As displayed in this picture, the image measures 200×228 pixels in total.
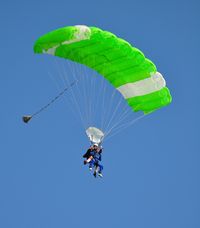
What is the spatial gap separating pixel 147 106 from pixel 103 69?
82.5 inches

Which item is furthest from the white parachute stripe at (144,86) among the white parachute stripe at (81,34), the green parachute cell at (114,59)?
the white parachute stripe at (81,34)

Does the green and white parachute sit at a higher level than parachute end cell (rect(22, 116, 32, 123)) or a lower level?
higher

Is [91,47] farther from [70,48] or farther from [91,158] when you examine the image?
[91,158]

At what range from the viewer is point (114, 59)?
1335 inches

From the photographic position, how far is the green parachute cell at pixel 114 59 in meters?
32.5

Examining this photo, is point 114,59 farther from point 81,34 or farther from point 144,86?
point 81,34

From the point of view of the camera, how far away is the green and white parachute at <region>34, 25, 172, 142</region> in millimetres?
32531

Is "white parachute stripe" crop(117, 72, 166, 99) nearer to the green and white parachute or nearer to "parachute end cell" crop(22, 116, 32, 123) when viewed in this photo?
the green and white parachute

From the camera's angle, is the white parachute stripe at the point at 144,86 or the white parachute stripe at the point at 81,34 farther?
the white parachute stripe at the point at 144,86

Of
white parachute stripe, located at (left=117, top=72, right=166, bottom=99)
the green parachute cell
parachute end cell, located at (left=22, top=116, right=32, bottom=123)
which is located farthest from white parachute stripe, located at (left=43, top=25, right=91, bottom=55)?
parachute end cell, located at (left=22, top=116, right=32, bottom=123)

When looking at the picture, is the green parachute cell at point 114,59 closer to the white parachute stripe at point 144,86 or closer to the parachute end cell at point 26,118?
the white parachute stripe at point 144,86

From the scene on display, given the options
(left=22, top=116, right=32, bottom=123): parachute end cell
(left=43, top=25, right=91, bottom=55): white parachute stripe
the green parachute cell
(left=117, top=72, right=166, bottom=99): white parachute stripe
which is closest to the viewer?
(left=43, top=25, right=91, bottom=55): white parachute stripe

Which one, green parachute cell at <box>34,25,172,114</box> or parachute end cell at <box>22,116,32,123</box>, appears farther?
parachute end cell at <box>22,116,32,123</box>

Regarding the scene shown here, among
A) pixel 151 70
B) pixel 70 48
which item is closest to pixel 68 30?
pixel 70 48
